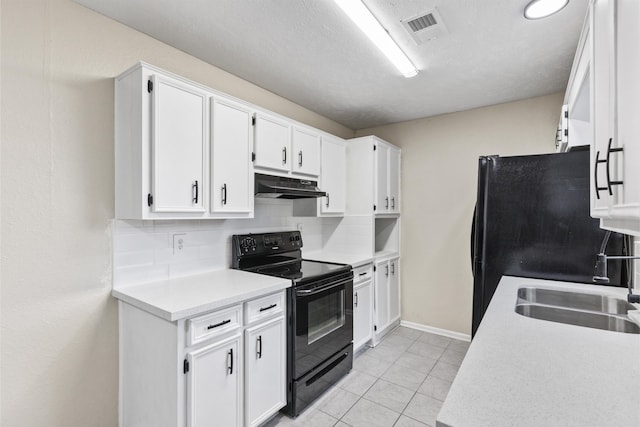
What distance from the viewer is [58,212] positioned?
167 cm

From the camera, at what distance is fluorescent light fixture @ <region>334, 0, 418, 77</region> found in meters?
1.68

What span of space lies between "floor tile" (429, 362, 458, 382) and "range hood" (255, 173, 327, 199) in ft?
6.24

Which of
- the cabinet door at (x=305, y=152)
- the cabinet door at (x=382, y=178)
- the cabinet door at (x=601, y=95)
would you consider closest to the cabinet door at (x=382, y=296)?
the cabinet door at (x=382, y=178)

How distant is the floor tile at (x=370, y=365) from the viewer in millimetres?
2768

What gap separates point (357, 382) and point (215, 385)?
53.7 inches

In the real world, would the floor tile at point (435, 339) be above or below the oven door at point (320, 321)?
below

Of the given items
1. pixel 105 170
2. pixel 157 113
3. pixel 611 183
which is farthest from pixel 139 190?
pixel 611 183

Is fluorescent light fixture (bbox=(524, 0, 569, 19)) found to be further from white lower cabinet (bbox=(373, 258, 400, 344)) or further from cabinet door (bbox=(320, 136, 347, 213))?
white lower cabinet (bbox=(373, 258, 400, 344))

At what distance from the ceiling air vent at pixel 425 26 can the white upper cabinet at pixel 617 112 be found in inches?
34.3

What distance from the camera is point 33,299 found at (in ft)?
5.19

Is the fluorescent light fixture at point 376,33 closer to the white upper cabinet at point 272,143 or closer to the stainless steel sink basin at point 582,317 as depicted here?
the white upper cabinet at point 272,143

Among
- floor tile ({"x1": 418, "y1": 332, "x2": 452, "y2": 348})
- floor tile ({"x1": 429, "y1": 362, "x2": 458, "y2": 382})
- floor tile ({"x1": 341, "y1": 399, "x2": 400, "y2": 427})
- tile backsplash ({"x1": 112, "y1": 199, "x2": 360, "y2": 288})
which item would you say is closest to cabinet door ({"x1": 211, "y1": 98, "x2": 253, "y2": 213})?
tile backsplash ({"x1": 112, "y1": 199, "x2": 360, "y2": 288})

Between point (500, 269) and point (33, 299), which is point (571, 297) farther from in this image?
point (33, 299)

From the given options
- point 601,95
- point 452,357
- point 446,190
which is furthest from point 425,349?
point 601,95
